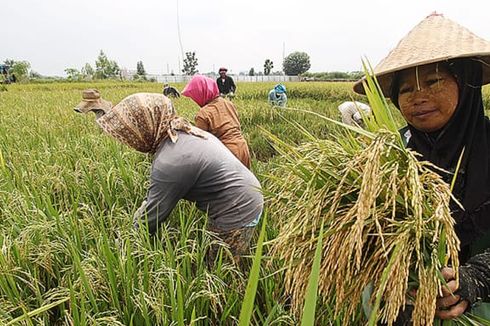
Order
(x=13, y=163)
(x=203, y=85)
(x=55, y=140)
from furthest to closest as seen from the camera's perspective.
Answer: (x=55, y=140) → (x=203, y=85) → (x=13, y=163)

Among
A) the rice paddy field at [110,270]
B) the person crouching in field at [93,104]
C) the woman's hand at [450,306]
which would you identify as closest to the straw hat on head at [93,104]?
the person crouching in field at [93,104]

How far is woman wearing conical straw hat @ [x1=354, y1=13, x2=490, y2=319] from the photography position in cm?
93

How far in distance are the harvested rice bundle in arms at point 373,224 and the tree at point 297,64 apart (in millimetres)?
67868

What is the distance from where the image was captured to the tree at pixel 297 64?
66.3 metres

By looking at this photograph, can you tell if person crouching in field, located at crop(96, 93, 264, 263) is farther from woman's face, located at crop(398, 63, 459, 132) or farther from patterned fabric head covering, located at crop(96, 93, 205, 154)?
woman's face, located at crop(398, 63, 459, 132)

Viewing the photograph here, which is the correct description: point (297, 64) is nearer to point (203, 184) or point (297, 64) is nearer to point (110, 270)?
point (203, 184)

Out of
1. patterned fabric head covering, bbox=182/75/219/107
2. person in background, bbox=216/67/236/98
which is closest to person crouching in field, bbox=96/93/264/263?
patterned fabric head covering, bbox=182/75/219/107

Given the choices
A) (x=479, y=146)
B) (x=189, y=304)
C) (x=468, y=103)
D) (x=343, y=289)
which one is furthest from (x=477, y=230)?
(x=189, y=304)

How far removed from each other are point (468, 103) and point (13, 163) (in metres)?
2.93

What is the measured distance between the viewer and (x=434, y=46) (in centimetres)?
94

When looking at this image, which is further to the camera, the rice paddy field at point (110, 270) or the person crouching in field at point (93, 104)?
the person crouching in field at point (93, 104)

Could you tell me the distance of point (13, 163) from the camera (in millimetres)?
2701

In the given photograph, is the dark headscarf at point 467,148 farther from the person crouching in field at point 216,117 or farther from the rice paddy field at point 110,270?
the person crouching in field at point 216,117

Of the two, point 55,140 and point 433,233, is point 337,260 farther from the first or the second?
point 55,140
